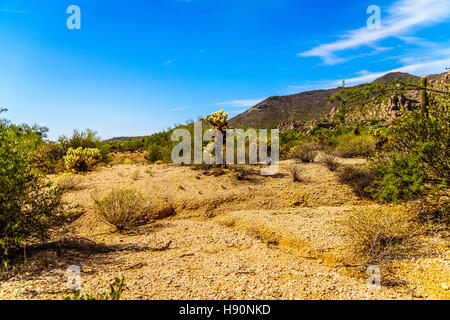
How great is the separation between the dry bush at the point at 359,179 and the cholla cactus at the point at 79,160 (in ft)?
37.2

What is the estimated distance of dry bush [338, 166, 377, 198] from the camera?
805 cm

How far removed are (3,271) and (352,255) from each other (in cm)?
508

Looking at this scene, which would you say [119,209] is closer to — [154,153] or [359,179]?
[359,179]

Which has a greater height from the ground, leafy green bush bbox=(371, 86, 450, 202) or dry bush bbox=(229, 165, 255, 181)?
leafy green bush bbox=(371, 86, 450, 202)

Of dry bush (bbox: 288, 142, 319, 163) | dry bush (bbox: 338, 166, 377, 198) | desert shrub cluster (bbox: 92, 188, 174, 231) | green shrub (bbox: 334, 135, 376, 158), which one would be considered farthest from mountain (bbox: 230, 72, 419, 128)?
desert shrub cluster (bbox: 92, 188, 174, 231)

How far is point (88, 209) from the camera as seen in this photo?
7.47 m

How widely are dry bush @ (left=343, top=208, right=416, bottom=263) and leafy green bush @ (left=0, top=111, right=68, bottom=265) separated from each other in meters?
5.19

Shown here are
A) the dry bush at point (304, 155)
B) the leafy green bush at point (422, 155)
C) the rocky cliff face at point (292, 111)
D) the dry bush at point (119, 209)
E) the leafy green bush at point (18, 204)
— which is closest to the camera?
the leafy green bush at point (18, 204)

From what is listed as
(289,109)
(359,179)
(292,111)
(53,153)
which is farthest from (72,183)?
(289,109)

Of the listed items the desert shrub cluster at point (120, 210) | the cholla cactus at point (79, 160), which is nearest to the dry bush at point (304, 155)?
the desert shrub cluster at point (120, 210)

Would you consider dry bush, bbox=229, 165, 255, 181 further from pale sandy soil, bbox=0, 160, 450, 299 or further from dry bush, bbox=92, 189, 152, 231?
dry bush, bbox=92, 189, 152, 231

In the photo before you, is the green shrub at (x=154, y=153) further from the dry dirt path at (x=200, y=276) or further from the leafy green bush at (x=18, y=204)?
the dry dirt path at (x=200, y=276)

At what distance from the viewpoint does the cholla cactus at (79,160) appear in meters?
12.1
